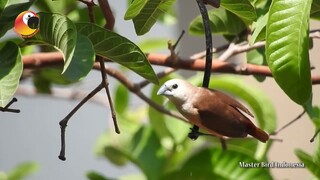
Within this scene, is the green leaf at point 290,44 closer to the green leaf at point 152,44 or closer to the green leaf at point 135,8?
the green leaf at point 135,8

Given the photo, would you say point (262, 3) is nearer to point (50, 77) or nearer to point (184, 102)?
point (184, 102)

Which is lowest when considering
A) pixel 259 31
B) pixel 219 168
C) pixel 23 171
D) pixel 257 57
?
pixel 23 171

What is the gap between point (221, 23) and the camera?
0.78 m

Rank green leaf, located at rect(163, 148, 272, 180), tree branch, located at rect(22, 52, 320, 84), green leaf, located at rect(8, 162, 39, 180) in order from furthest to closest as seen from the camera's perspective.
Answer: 1. green leaf, located at rect(8, 162, 39, 180)
2. green leaf, located at rect(163, 148, 272, 180)
3. tree branch, located at rect(22, 52, 320, 84)

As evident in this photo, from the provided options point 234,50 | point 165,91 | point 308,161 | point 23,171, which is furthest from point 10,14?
point 23,171

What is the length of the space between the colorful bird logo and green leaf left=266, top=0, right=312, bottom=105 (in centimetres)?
21

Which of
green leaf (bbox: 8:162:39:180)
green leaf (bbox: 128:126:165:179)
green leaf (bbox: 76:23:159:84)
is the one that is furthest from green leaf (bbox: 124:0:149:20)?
green leaf (bbox: 8:162:39:180)

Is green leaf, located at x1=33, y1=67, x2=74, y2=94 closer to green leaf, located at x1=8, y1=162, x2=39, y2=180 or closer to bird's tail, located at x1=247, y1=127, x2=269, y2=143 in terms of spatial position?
green leaf, located at x1=8, y1=162, x2=39, y2=180

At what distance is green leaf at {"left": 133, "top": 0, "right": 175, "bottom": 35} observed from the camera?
0.60 metres

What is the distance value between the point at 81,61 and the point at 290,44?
0.18 m

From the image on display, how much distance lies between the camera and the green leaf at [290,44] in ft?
1.80

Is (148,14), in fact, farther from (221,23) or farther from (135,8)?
(221,23)

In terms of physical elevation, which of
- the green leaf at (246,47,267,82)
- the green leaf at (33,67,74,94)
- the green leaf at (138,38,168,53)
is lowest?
the green leaf at (138,38,168,53)

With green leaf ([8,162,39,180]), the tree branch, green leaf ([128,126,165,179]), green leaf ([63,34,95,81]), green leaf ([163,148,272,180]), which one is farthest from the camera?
green leaf ([8,162,39,180])
